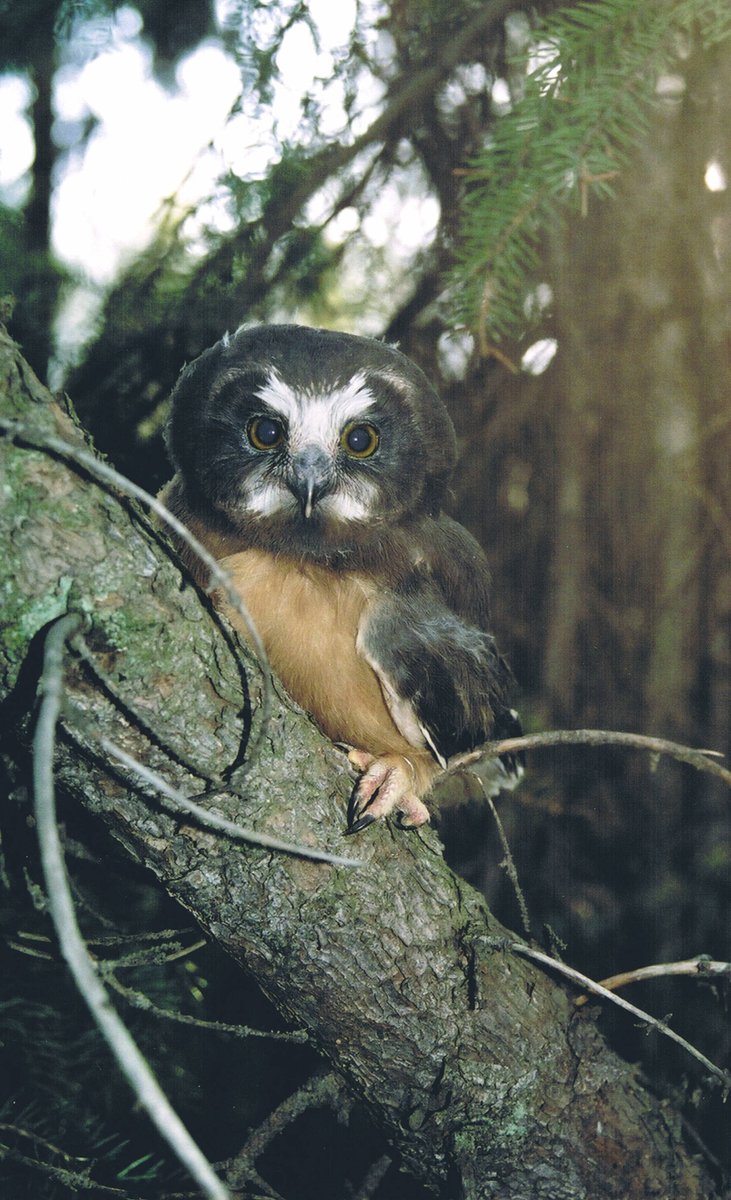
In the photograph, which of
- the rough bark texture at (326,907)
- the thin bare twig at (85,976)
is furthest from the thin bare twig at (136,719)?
the thin bare twig at (85,976)

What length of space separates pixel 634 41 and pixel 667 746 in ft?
4.88

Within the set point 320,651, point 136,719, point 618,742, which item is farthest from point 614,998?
point 136,719

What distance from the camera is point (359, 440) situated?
220cm

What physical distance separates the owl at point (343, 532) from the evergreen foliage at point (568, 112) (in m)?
0.35

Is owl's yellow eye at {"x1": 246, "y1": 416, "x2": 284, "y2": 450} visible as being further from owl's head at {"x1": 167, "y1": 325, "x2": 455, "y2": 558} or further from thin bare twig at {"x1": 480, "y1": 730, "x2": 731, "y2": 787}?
thin bare twig at {"x1": 480, "y1": 730, "x2": 731, "y2": 787}

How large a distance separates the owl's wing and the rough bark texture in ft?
0.94

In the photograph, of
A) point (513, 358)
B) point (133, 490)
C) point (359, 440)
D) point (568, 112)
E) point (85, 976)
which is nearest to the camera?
point (85, 976)

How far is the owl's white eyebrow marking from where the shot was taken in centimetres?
212

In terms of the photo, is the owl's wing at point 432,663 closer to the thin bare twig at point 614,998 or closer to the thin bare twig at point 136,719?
the thin bare twig at point 614,998

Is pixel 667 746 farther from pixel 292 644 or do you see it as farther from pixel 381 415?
pixel 381 415

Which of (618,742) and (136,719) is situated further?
(618,742)

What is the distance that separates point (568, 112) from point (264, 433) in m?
0.96

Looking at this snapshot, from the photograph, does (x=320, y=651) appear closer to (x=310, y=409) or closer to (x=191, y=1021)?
(x=310, y=409)

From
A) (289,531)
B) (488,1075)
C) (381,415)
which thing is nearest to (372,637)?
(289,531)
